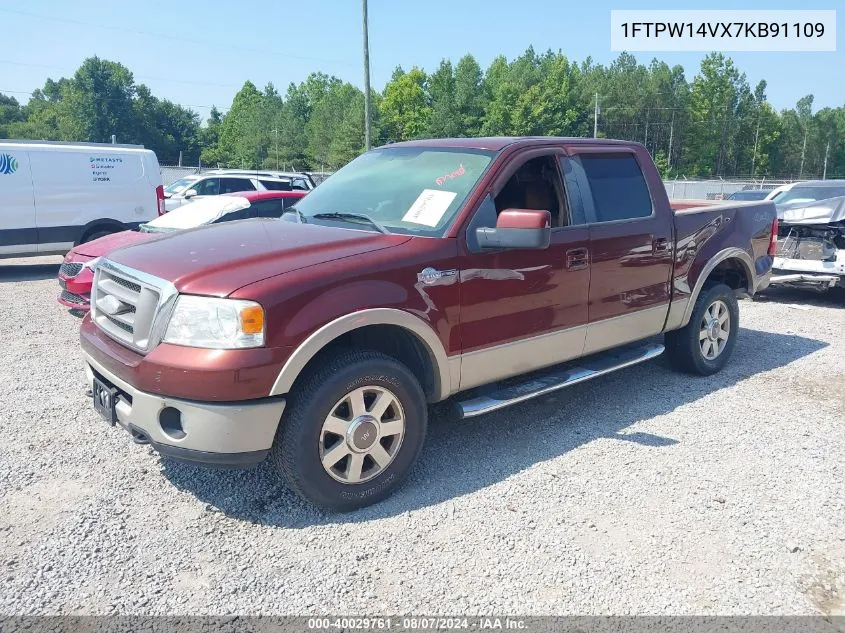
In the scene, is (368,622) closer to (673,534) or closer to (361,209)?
(673,534)

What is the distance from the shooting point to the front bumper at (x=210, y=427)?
3.10 meters

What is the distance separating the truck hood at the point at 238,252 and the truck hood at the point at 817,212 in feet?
24.8

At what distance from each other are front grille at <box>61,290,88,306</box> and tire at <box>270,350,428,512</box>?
4.67 meters

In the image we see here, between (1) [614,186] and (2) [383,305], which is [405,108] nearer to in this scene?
(1) [614,186]

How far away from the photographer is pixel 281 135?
64.8 meters

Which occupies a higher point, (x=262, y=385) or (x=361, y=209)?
(x=361, y=209)

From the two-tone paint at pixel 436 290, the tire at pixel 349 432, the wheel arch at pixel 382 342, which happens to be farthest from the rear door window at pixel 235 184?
the tire at pixel 349 432

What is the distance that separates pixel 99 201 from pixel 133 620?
1023 centimetres

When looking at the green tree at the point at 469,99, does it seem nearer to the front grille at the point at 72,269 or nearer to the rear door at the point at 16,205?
the rear door at the point at 16,205

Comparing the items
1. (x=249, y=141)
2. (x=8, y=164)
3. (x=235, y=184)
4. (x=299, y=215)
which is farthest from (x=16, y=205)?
(x=249, y=141)

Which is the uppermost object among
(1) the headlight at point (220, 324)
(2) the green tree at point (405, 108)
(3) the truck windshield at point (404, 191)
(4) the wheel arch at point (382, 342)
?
(2) the green tree at point (405, 108)

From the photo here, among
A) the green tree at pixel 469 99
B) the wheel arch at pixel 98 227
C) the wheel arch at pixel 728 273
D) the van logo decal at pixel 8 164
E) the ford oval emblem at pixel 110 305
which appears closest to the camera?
the ford oval emblem at pixel 110 305

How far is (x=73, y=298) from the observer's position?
7.18m

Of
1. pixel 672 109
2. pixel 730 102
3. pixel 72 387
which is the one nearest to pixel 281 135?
pixel 672 109
